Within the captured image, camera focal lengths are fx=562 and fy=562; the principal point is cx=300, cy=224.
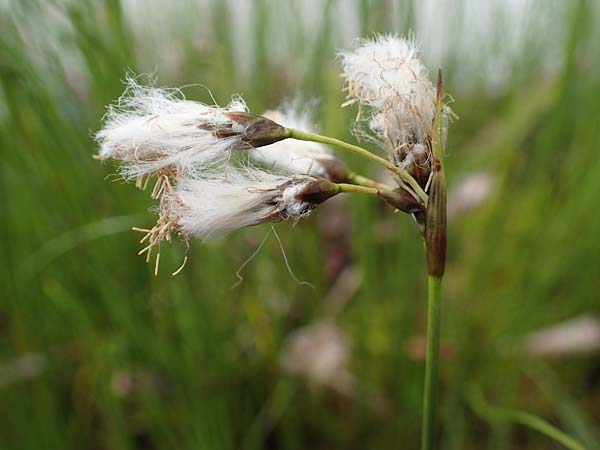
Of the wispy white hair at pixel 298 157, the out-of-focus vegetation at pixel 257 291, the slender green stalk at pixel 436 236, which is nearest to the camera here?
the slender green stalk at pixel 436 236

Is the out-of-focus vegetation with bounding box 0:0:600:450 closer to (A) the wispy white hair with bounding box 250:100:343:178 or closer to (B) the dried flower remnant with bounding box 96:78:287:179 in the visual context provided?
(A) the wispy white hair with bounding box 250:100:343:178

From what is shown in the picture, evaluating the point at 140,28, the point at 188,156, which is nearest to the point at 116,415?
the point at 188,156

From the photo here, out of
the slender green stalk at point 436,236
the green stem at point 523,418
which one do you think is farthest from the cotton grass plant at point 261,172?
the green stem at point 523,418

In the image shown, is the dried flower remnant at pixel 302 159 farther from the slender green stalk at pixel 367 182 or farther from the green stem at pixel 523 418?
the green stem at pixel 523 418

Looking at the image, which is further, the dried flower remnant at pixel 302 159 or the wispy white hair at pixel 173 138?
the dried flower remnant at pixel 302 159

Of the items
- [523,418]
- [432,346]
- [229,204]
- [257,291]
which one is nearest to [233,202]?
[229,204]

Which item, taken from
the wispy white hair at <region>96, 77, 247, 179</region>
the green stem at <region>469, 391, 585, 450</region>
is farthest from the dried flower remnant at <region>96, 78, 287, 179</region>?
the green stem at <region>469, 391, 585, 450</region>
